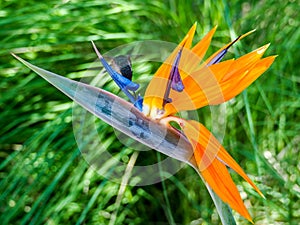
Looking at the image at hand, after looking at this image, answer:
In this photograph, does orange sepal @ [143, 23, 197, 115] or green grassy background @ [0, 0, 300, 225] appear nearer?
orange sepal @ [143, 23, 197, 115]

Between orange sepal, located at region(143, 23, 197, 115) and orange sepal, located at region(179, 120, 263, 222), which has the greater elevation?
orange sepal, located at region(143, 23, 197, 115)

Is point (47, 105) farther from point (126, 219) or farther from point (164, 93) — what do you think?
point (164, 93)

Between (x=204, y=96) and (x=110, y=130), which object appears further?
(x=110, y=130)

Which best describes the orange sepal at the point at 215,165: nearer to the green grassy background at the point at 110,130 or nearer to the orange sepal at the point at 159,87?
the orange sepal at the point at 159,87

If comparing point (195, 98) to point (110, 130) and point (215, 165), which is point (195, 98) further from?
point (110, 130)

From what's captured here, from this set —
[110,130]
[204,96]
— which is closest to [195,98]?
[204,96]

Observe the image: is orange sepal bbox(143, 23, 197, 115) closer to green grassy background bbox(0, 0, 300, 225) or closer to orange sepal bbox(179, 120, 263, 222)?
orange sepal bbox(179, 120, 263, 222)

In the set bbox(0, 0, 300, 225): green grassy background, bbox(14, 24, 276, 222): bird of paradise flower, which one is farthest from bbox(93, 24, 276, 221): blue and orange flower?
bbox(0, 0, 300, 225): green grassy background
